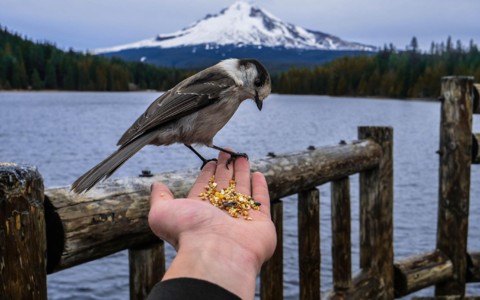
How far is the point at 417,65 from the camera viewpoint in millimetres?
117688

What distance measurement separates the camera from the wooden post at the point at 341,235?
563 cm

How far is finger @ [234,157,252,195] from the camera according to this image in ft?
9.44

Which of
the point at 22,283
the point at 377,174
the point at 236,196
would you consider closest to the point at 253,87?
the point at 236,196

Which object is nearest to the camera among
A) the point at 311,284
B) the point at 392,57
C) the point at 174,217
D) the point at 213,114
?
the point at 174,217

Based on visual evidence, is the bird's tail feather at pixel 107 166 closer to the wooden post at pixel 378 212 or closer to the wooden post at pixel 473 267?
the wooden post at pixel 378 212

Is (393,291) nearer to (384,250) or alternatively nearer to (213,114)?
(384,250)

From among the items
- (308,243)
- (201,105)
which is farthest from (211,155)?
(201,105)

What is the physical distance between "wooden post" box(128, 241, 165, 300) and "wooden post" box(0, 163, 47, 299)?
34.9 inches

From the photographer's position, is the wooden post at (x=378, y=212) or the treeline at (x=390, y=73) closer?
the wooden post at (x=378, y=212)

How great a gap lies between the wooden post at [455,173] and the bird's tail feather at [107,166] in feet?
13.4

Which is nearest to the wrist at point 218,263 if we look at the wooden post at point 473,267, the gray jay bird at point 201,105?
the gray jay bird at point 201,105

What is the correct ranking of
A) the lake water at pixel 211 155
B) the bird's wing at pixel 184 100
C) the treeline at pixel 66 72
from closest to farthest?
the bird's wing at pixel 184 100 < the lake water at pixel 211 155 < the treeline at pixel 66 72

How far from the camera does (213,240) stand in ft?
6.86

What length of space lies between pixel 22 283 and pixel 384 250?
14.0 ft
